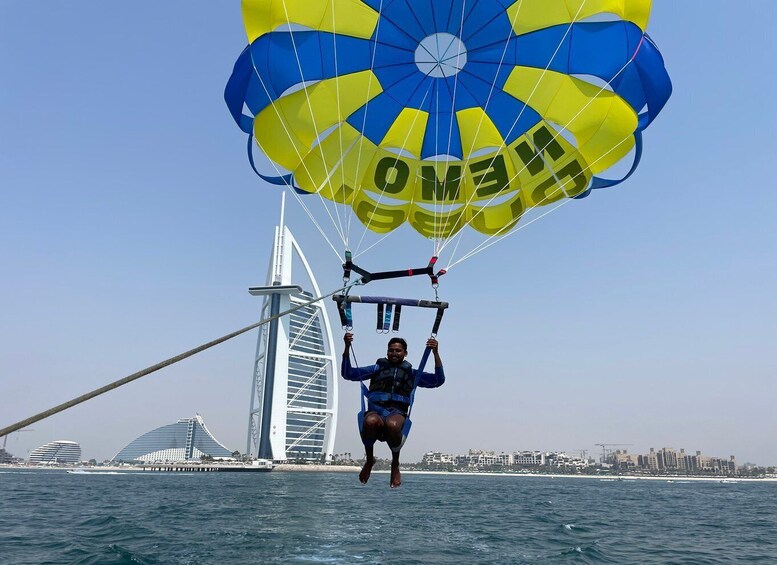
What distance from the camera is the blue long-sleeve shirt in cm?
Result: 847

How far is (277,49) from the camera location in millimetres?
11008

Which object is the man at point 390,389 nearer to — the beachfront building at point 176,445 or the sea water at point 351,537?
the sea water at point 351,537

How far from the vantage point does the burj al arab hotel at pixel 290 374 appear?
9562 centimetres

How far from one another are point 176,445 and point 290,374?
88.1m

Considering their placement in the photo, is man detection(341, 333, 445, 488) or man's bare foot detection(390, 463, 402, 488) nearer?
man detection(341, 333, 445, 488)

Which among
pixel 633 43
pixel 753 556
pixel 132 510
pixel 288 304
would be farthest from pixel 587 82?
pixel 288 304

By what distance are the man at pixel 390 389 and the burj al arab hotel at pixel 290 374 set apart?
88237 mm

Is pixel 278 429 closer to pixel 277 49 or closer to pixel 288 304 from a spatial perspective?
pixel 288 304

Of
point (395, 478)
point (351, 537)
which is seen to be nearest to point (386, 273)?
point (395, 478)

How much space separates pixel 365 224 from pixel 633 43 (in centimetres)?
636

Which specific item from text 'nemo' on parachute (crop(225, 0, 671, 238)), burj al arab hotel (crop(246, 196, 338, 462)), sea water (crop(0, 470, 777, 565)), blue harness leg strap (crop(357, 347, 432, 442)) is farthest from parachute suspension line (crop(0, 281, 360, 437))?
burj al arab hotel (crop(246, 196, 338, 462))

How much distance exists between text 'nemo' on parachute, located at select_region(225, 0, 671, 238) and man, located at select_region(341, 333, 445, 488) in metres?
3.53

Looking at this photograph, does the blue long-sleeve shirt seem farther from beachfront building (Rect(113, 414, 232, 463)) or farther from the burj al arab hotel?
beachfront building (Rect(113, 414, 232, 463))

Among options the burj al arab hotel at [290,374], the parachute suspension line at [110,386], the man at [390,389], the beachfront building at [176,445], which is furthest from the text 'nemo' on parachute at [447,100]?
the beachfront building at [176,445]
